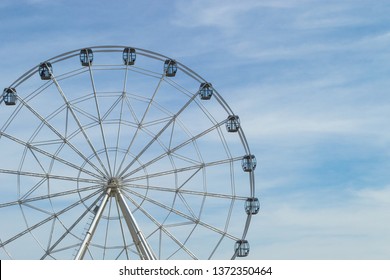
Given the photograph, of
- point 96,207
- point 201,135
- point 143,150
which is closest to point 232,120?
point 201,135

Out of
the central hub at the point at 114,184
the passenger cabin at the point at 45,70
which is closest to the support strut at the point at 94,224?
the central hub at the point at 114,184

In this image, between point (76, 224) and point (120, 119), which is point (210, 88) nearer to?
point (120, 119)

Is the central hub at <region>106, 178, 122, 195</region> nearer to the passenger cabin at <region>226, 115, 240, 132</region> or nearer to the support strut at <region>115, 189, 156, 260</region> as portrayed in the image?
the support strut at <region>115, 189, 156, 260</region>

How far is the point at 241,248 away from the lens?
58906mm

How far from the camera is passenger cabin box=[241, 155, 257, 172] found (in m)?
60.0

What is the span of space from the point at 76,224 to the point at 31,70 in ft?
32.1

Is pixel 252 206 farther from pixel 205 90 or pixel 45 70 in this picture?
pixel 45 70

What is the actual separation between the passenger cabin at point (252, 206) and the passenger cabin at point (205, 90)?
264 inches

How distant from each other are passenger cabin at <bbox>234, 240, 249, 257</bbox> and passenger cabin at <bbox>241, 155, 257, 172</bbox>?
4.42 meters

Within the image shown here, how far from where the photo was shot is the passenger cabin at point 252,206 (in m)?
59.2

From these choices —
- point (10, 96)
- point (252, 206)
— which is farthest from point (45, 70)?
point (252, 206)

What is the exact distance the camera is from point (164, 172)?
58.1m
